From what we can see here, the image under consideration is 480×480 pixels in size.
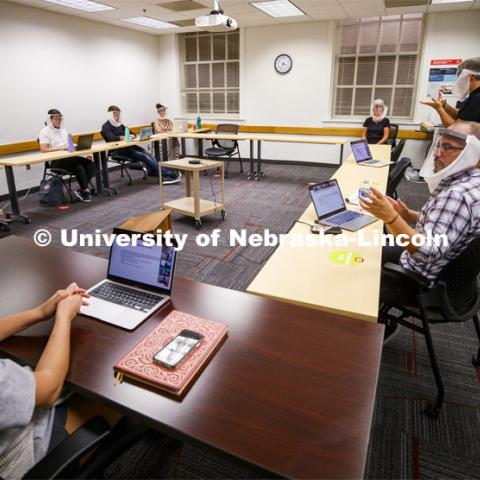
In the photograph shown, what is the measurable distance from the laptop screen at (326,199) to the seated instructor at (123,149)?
443 cm

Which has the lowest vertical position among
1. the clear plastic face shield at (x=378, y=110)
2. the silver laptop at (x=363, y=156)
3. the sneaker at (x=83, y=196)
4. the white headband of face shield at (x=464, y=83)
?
the sneaker at (x=83, y=196)

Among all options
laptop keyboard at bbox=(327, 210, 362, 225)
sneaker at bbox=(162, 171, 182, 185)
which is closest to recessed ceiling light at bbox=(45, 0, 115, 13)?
sneaker at bbox=(162, 171, 182, 185)

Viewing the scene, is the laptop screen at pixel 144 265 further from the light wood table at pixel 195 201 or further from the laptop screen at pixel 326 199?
the light wood table at pixel 195 201

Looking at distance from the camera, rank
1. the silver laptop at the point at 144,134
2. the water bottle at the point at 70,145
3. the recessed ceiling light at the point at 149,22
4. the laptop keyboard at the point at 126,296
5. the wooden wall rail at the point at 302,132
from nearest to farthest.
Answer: the laptop keyboard at the point at 126,296
the water bottle at the point at 70,145
the wooden wall rail at the point at 302,132
the silver laptop at the point at 144,134
the recessed ceiling light at the point at 149,22

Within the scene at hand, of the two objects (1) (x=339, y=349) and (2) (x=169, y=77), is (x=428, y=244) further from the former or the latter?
(2) (x=169, y=77)

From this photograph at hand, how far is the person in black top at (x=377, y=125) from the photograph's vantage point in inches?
260

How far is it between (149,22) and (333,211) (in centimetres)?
635

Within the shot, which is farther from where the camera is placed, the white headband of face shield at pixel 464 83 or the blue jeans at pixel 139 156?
the blue jeans at pixel 139 156

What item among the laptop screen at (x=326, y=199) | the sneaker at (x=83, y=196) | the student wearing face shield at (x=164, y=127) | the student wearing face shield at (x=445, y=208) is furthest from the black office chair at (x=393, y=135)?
the student wearing face shield at (x=445, y=208)

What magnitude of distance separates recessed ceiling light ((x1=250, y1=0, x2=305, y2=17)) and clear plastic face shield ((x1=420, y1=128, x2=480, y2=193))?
482 cm

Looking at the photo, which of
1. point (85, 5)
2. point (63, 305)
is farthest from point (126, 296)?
point (85, 5)

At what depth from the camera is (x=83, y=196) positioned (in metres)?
5.59

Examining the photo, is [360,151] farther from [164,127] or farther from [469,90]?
[164,127]

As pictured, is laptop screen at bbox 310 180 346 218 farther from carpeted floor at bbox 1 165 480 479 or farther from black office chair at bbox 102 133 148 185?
black office chair at bbox 102 133 148 185
